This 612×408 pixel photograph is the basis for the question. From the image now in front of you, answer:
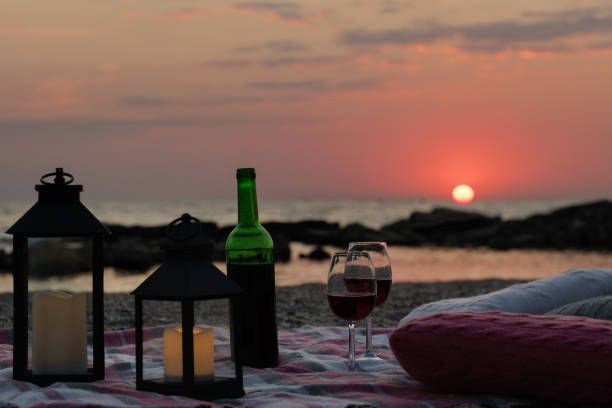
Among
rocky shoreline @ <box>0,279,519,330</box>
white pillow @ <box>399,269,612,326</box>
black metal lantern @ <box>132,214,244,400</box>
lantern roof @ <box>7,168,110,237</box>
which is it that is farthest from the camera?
rocky shoreline @ <box>0,279,519,330</box>

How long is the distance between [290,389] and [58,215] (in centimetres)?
114

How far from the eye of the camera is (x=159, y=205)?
2576 inches

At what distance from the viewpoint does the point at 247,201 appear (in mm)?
3832

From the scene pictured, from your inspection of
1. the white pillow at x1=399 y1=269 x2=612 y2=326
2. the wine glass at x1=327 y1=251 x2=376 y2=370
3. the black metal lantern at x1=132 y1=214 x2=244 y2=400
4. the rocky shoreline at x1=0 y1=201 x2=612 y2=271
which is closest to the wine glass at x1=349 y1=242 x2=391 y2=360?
the white pillow at x1=399 y1=269 x2=612 y2=326

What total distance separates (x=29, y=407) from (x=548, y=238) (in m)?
30.0

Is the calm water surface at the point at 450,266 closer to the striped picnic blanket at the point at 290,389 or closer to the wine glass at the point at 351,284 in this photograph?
the striped picnic blanket at the point at 290,389

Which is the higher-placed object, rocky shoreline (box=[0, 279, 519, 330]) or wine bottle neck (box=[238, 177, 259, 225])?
wine bottle neck (box=[238, 177, 259, 225])

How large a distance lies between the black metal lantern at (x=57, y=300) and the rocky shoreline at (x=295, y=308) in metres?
3.25

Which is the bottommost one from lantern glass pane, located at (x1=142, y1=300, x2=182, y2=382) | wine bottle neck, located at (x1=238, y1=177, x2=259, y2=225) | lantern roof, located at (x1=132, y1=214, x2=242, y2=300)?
lantern glass pane, located at (x1=142, y1=300, x2=182, y2=382)

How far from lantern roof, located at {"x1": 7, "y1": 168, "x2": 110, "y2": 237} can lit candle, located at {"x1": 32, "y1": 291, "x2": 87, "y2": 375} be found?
262 millimetres

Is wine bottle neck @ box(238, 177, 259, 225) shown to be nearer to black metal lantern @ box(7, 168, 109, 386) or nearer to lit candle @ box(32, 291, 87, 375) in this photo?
black metal lantern @ box(7, 168, 109, 386)

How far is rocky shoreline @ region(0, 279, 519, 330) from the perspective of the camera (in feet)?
24.0

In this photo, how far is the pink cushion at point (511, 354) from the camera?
329 centimetres

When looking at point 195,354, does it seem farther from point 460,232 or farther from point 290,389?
point 460,232
